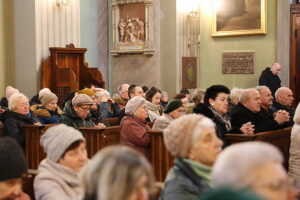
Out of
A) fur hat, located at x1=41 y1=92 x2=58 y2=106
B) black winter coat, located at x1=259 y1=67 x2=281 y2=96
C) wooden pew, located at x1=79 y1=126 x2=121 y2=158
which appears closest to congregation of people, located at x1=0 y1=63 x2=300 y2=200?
wooden pew, located at x1=79 y1=126 x2=121 y2=158

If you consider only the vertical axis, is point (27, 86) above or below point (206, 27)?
below

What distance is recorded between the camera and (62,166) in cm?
360

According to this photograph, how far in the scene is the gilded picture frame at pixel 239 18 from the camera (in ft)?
45.2

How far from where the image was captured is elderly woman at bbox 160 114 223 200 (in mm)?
3244

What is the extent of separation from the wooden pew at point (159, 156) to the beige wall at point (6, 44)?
647 centimetres

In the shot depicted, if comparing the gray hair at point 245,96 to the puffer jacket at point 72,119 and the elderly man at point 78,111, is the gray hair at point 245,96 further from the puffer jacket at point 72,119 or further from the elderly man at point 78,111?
the puffer jacket at point 72,119

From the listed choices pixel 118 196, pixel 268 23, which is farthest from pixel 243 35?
pixel 118 196

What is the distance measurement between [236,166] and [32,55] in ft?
33.9

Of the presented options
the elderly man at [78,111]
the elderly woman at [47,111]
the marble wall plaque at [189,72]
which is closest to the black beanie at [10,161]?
the elderly man at [78,111]

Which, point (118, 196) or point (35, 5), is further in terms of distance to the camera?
point (35, 5)

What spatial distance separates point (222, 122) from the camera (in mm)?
6266

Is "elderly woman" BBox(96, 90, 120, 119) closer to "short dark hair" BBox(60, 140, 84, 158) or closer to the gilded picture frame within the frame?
the gilded picture frame

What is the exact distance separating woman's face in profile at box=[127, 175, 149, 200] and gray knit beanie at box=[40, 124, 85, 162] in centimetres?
136

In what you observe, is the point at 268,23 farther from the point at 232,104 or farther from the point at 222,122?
the point at 222,122
